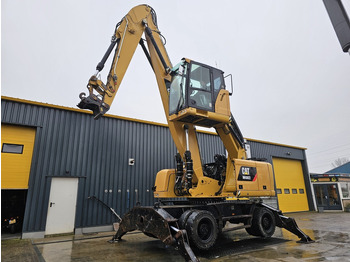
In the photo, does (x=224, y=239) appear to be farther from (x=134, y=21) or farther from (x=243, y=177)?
(x=134, y=21)

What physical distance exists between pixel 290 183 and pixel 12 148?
18409mm

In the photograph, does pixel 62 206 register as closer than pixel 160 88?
No

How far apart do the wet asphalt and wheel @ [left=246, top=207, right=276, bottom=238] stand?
234 mm

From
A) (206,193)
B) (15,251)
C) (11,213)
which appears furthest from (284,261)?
(11,213)

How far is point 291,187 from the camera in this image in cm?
1839

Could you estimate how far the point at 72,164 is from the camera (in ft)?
32.8

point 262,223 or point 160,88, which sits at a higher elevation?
point 160,88

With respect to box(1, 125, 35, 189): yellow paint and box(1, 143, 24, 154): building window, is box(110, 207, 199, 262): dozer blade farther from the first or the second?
box(1, 143, 24, 154): building window

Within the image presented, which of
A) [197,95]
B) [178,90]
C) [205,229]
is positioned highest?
[178,90]

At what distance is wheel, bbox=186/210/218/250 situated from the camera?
19.3ft

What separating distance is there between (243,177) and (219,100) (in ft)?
8.58

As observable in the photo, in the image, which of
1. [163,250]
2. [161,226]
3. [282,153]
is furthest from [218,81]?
[282,153]

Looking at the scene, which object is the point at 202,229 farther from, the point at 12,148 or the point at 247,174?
the point at 12,148

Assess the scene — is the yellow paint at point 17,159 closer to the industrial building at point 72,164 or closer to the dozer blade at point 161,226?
the industrial building at point 72,164
